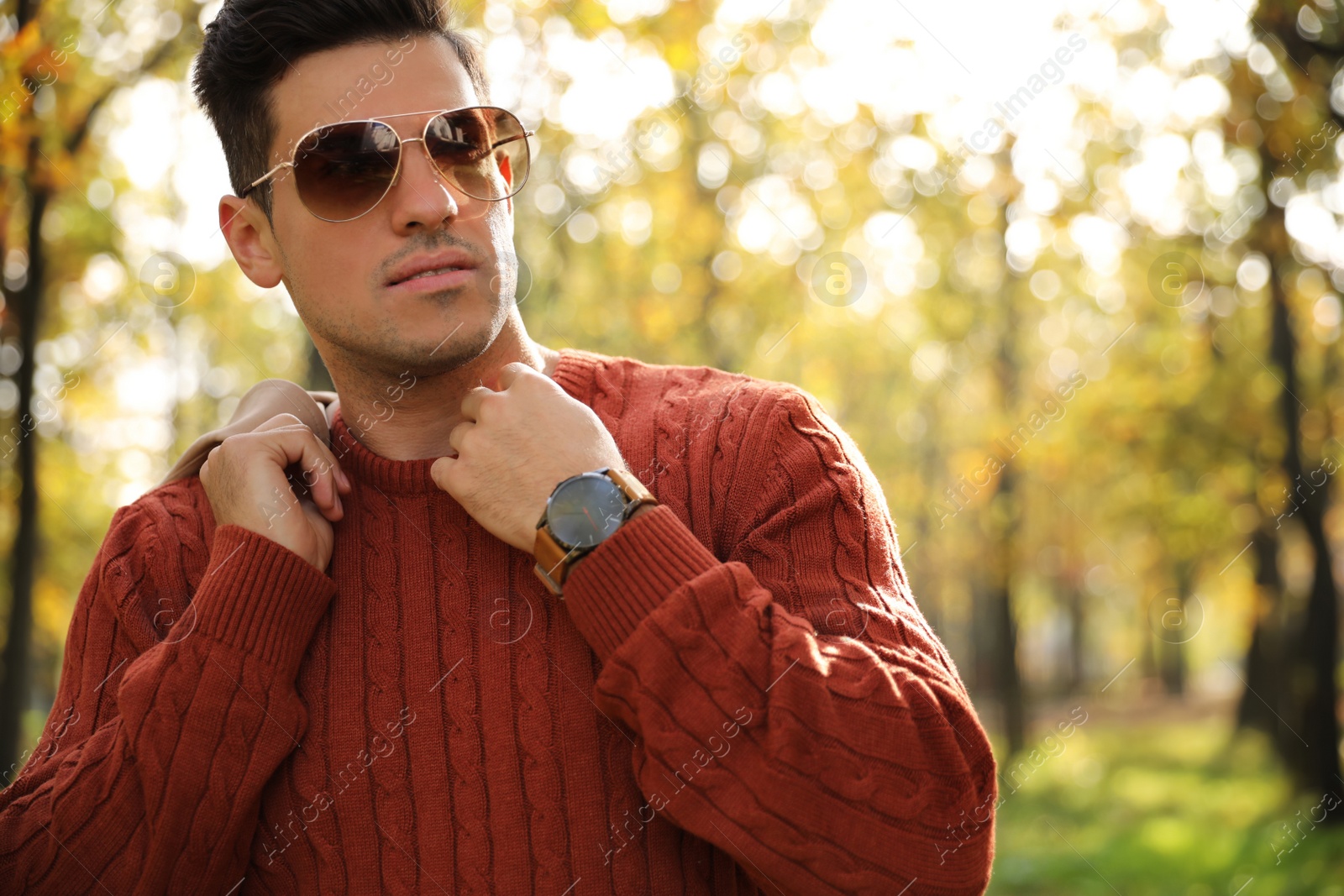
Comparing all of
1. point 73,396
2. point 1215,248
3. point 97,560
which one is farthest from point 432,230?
point 73,396

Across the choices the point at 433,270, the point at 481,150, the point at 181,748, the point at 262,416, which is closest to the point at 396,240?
the point at 433,270

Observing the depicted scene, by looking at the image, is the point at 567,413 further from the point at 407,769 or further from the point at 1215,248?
the point at 1215,248

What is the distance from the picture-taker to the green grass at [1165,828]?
351 inches

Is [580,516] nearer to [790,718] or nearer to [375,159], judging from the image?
[790,718]

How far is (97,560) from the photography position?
239 centimetres

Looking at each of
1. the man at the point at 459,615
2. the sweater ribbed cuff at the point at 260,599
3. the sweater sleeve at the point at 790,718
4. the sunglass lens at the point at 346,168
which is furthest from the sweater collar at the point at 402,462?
the sweater sleeve at the point at 790,718

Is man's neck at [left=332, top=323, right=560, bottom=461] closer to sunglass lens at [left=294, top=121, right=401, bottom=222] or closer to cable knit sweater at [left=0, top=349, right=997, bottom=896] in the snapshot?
cable knit sweater at [left=0, top=349, right=997, bottom=896]

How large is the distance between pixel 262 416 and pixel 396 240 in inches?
23.0

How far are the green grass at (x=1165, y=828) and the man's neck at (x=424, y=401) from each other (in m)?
7.95

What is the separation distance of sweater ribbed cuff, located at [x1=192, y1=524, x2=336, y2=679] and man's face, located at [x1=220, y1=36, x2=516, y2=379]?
1.57 feet

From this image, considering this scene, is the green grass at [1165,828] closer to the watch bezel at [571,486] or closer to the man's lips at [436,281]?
the watch bezel at [571,486]

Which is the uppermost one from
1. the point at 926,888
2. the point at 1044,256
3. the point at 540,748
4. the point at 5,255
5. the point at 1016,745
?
the point at 5,255

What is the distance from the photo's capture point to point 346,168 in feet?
7.80

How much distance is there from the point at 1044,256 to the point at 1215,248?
5.13 m
